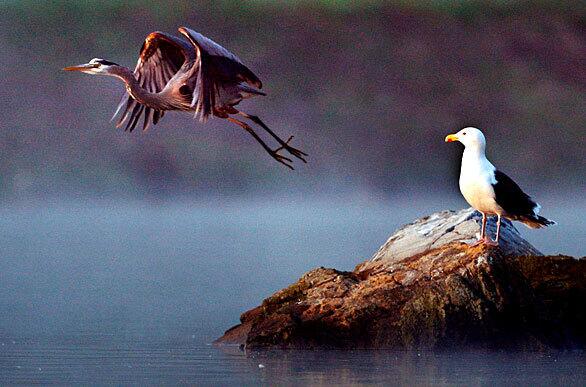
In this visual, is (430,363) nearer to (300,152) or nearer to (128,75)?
(300,152)

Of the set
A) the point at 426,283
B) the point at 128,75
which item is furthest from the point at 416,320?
the point at 128,75

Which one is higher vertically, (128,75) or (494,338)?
(128,75)

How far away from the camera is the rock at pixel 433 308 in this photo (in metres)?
21.4

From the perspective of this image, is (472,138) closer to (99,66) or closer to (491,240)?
(491,240)

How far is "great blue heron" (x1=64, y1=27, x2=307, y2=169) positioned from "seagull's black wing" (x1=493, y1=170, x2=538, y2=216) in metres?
3.06

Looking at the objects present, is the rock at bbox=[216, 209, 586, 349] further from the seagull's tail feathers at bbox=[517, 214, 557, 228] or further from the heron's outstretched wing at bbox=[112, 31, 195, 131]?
the heron's outstretched wing at bbox=[112, 31, 195, 131]

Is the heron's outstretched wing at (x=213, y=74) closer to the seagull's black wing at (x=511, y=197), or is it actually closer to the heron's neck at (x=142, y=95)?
the heron's neck at (x=142, y=95)

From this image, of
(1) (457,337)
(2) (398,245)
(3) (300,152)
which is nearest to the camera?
(3) (300,152)

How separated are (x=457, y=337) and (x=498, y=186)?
1.98 meters

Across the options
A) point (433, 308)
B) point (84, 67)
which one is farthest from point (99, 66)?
point (433, 308)

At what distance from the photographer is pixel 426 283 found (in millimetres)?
21609

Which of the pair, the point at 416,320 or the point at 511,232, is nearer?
the point at 416,320

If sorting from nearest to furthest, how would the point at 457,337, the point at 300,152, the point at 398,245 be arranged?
the point at 300,152
the point at 457,337
the point at 398,245

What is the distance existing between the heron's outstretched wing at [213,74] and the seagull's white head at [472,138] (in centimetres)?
303
